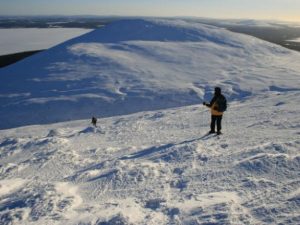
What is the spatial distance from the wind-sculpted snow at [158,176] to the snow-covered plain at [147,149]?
0.02 meters

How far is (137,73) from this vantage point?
22859 mm

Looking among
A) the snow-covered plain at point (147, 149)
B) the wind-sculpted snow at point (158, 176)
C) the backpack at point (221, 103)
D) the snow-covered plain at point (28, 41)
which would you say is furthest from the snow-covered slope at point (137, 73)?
the snow-covered plain at point (28, 41)

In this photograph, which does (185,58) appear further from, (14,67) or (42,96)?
(14,67)

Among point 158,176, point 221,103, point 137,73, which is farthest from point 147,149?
point 137,73

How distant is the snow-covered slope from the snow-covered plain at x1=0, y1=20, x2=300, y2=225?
0.36 feet

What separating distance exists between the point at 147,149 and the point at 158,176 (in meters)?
2.00

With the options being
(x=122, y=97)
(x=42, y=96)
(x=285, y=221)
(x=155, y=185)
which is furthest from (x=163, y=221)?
(x=42, y=96)

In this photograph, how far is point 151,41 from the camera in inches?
1139

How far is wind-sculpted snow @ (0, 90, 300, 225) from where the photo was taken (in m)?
5.40

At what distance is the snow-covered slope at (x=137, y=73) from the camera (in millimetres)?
19172

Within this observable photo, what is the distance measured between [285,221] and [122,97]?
15438 millimetres

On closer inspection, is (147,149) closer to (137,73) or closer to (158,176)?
(158,176)

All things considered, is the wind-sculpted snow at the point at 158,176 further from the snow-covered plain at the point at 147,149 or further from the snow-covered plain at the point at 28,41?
the snow-covered plain at the point at 28,41

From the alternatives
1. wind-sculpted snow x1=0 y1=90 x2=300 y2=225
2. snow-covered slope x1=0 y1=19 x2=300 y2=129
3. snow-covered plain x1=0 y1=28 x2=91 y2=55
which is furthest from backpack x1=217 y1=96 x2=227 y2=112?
snow-covered plain x1=0 y1=28 x2=91 y2=55
